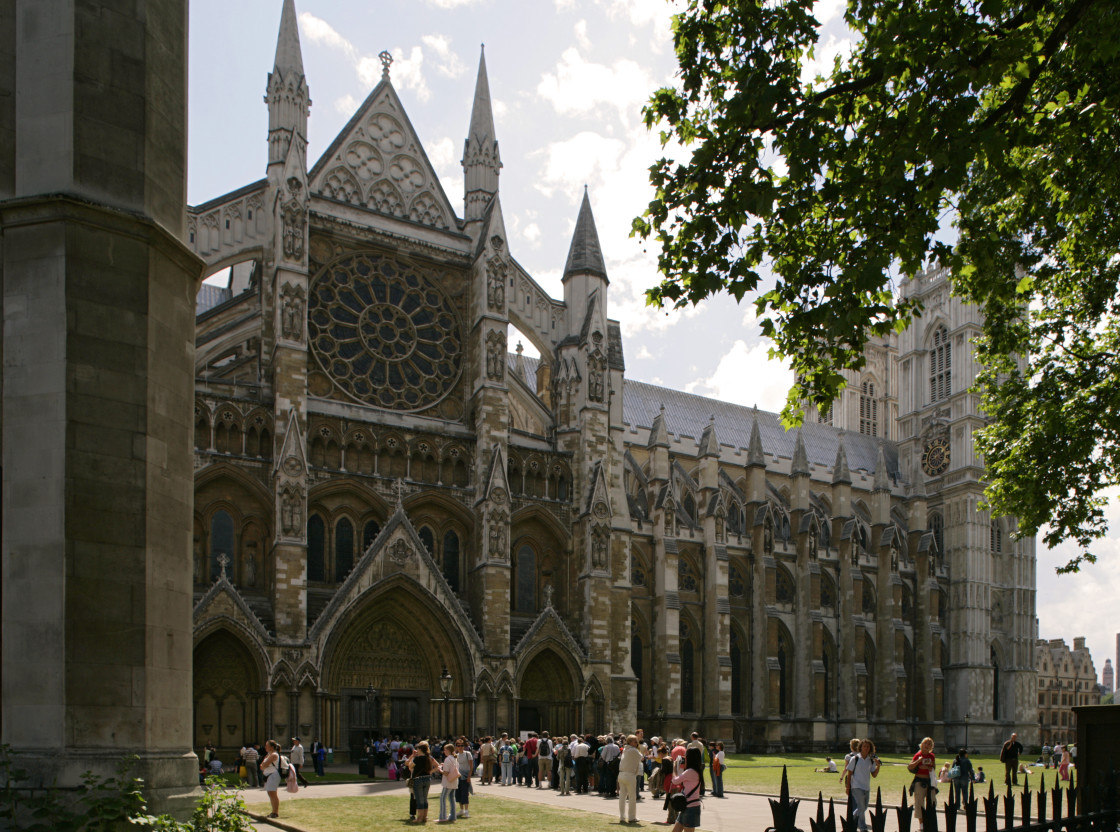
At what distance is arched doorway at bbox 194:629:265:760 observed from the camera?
27547mm

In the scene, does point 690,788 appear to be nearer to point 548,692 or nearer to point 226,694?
point 226,694

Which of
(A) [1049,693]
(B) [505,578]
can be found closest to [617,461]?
(B) [505,578]

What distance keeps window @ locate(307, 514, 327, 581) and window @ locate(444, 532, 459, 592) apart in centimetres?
395

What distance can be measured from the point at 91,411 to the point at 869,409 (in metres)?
76.6

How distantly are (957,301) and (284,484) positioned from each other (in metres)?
49.4

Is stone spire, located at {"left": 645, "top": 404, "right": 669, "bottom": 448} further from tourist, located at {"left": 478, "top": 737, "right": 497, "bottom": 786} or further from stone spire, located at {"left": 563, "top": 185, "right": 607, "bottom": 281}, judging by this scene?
tourist, located at {"left": 478, "top": 737, "right": 497, "bottom": 786}

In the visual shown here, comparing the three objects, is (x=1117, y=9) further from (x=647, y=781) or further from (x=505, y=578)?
(x=505, y=578)

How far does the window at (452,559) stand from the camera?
3306 cm

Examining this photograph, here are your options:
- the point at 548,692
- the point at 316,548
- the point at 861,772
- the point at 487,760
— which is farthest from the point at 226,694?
the point at 861,772

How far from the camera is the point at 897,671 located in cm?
5522

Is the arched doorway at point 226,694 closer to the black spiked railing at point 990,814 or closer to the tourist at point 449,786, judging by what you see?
the tourist at point 449,786

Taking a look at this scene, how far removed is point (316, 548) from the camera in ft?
102

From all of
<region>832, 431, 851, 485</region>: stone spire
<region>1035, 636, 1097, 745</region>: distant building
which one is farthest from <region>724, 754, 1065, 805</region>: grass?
<region>1035, 636, 1097, 745</region>: distant building

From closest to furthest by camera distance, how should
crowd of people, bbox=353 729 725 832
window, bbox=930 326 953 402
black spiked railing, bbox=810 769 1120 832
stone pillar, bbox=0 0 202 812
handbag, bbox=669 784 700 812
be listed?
1. black spiked railing, bbox=810 769 1120 832
2. stone pillar, bbox=0 0 202 812
3. handbag, bbox=669 784 700 812
4. crowd of people, bbox=353 729 725 832
5. window, bbox=930 326 953 402
